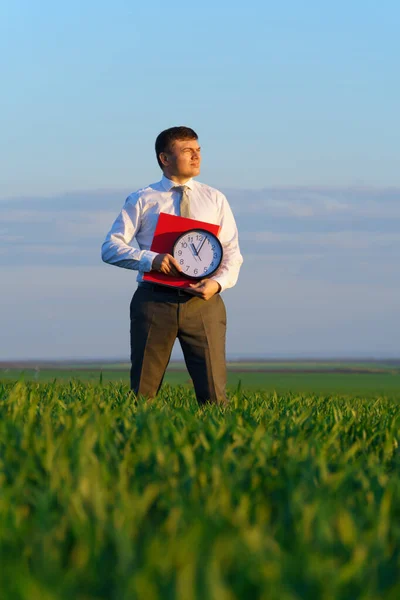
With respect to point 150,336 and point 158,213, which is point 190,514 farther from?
point 158,213

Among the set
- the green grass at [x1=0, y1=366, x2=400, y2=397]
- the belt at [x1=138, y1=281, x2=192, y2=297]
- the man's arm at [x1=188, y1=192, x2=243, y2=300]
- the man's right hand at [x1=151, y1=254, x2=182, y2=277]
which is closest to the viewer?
the man's right hand at [x1=151, y1=254, x2=182, y2=277]

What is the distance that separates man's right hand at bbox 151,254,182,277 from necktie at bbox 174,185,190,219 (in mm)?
650

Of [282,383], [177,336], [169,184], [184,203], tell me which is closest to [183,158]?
[169,184]

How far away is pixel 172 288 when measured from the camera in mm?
7586

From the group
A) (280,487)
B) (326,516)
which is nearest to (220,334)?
(280,487)

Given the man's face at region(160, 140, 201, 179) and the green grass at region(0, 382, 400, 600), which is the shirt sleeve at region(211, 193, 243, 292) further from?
the green grass at region(0, 382, 400, 600)

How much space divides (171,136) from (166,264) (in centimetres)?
125

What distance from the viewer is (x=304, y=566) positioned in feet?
7.79

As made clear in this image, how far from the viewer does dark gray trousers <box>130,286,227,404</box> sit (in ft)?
25.0

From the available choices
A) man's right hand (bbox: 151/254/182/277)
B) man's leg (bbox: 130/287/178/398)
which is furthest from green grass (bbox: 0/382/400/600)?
man's leg (bbox: 130/287/178/398)

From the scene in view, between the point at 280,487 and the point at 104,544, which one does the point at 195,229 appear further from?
the point at 104,544

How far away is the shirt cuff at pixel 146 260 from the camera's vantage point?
7.45 metres

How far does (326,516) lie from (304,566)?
545 millimetres

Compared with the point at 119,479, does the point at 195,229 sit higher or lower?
higher
